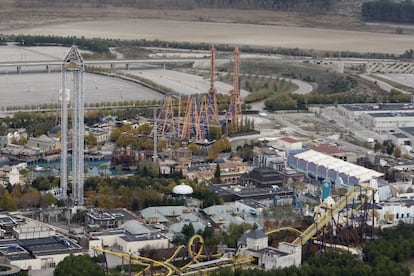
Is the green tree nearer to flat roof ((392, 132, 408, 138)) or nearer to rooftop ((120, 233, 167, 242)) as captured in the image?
rooftop ((120, 233, 167, 242))

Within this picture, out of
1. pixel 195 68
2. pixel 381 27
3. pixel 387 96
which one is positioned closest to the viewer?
pixel 387 96

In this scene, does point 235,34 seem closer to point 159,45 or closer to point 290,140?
point 159,45

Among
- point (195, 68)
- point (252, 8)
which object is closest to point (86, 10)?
point (252, 8)

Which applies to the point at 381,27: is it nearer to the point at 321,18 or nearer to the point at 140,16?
the point at 321,18

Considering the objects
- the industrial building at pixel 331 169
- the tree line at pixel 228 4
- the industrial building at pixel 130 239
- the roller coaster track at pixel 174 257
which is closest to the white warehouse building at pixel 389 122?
the industrial building at pixel 331 169

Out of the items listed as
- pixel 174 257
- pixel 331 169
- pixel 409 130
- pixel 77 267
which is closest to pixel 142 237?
pixel 174 257

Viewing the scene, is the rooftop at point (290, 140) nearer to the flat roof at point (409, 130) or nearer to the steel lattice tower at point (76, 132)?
the flat roof at point (409, 130)
